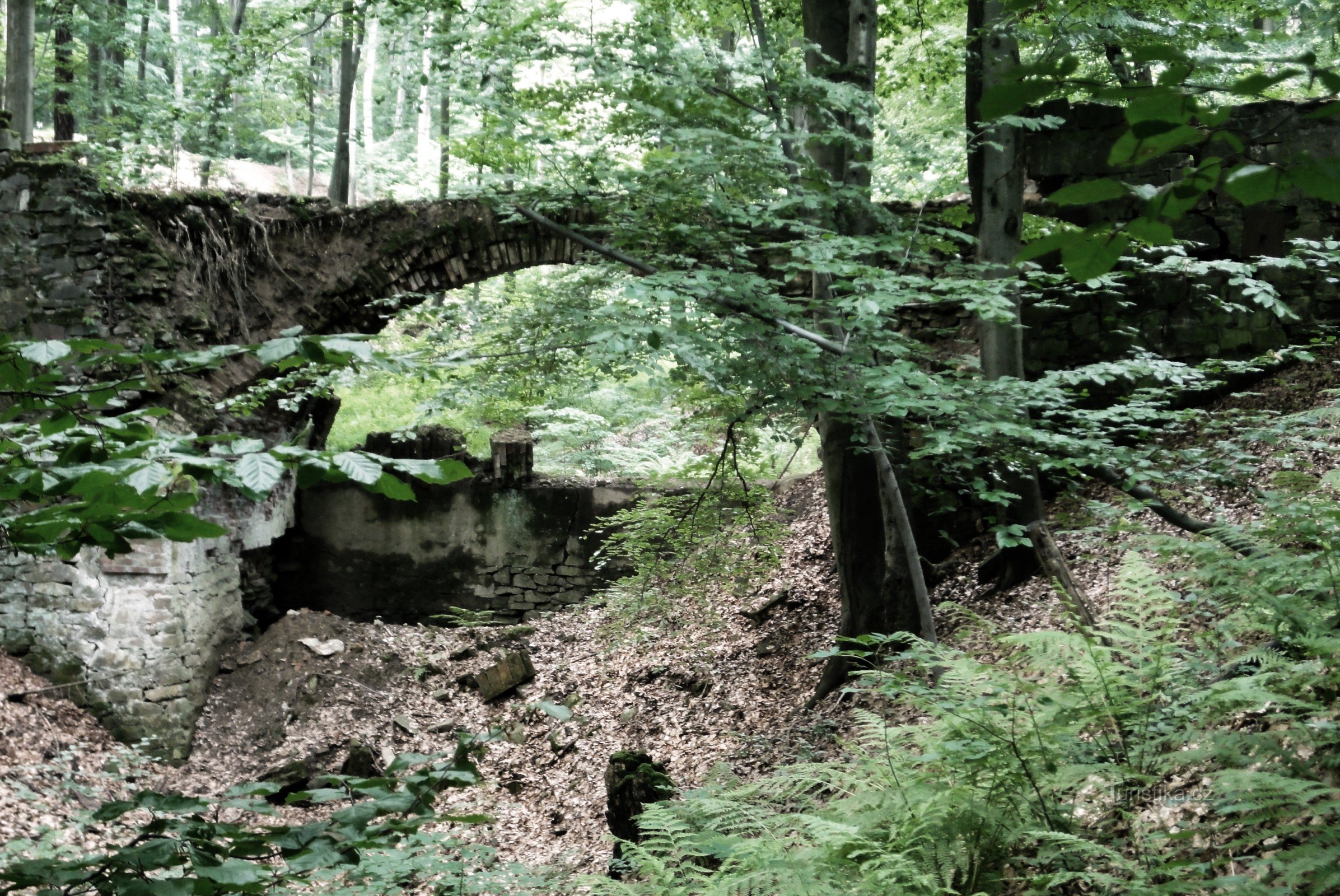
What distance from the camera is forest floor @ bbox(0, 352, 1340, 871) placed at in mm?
5414

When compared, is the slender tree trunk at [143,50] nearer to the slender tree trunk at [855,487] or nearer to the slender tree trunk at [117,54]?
the slender tree trunk at [117,54]

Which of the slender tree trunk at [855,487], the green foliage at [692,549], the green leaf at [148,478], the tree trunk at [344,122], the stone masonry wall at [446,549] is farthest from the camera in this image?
the tree trunk at [344,122]

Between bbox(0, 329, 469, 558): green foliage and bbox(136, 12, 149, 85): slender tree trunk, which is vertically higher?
bbox(136, 12, 149, 85): slender tree trunk

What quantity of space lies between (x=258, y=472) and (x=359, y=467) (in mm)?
150

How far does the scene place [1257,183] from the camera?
Result: 950mm

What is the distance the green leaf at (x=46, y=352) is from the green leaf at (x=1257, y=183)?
167 centimetres

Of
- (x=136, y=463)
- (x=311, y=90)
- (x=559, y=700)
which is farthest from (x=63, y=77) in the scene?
(x=136, y=463)

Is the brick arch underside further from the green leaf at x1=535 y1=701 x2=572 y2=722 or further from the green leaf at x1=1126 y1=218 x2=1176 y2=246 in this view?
the green leaf at x1=1126 y1=218 x2=1176 y2=246

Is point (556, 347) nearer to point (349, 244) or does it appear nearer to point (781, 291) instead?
point (781, 291)

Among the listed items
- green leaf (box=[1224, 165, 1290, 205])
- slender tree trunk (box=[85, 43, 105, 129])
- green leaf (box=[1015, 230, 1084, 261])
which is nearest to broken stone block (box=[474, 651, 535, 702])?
green leaf (box=[1015, 230, 1084, 261])

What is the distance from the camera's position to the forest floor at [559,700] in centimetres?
541

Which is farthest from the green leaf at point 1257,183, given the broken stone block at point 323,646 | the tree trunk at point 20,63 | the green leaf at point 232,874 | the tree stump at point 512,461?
the tree trunk at point 20,63

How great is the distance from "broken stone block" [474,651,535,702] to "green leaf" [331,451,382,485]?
6742mm

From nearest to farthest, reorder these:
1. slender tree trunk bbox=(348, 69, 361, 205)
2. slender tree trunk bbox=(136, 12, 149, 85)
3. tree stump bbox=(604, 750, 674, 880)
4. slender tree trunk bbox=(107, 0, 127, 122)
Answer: tree stump bbox=(604, 750, 674, 880), slender tree trunk bbox=(348, 69, 361, 205), slender tree trunk bbox=(107, 0, 127, 122), slender tree trunk bbox=(136, 12, 149, 85)
